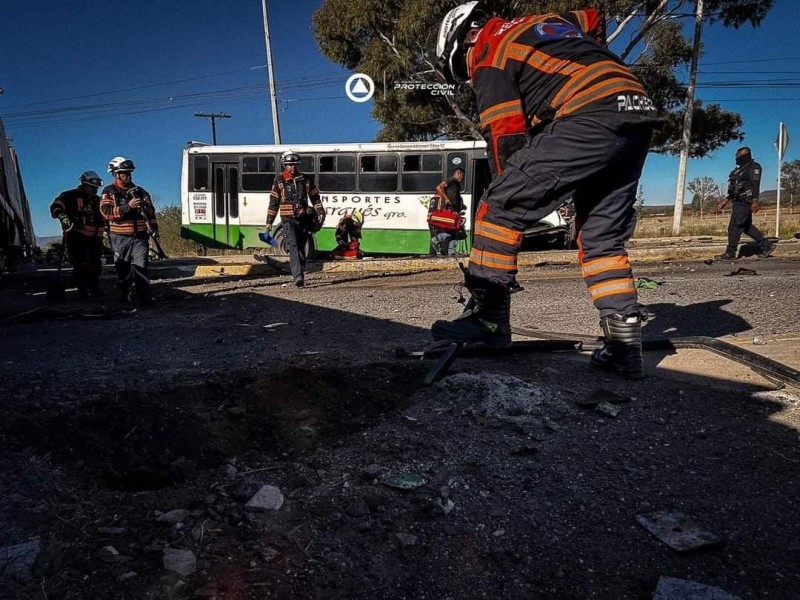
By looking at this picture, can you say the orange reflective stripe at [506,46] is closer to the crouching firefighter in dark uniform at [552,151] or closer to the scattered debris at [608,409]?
the crouching firefighter in dark uniform at [552,151]

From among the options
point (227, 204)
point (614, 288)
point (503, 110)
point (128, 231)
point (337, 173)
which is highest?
point (337, 173)

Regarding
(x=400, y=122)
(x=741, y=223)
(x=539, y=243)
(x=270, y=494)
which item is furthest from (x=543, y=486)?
(x=400, y=122)

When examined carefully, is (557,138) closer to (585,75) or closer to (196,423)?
(585,75)

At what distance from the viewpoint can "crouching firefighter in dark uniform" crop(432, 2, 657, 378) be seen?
7.81 feet

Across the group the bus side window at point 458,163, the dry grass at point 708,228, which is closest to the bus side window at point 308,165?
the bus side window at point 458,163

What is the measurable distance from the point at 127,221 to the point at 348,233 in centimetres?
688

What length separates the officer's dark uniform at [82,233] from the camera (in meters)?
7.72

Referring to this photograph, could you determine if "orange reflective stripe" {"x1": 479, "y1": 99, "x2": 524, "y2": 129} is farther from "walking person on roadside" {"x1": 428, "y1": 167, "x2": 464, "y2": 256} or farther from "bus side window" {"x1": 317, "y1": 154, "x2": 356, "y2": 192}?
"bus side window" {"x1": 317, "y1": 154, "x2": 356, "y2": 192}

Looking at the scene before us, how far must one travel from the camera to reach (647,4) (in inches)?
680

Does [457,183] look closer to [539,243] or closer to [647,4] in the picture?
[539,243]

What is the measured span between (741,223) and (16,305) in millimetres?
11073

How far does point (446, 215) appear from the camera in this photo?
37.4 feet

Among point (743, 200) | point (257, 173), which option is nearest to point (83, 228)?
point (257, 173)

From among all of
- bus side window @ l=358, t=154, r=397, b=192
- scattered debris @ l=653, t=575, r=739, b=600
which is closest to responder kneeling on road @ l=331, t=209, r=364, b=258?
bus side window @ l=358, t=154, r=397, b=192
